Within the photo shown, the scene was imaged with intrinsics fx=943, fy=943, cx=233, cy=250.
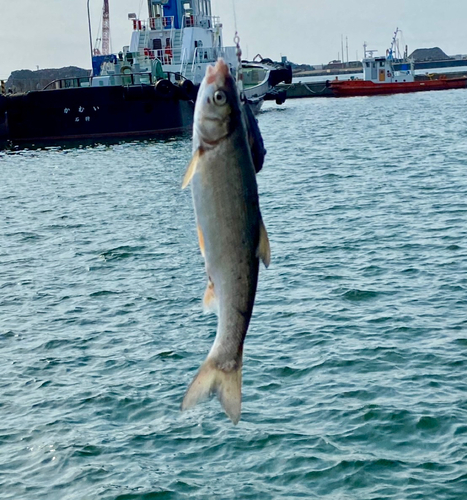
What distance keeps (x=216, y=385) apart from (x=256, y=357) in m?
9.02

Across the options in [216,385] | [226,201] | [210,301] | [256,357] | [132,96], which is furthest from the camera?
[132,96]

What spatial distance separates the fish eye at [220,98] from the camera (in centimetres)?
398

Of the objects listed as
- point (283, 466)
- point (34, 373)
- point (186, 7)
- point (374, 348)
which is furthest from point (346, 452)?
point (186, 7)

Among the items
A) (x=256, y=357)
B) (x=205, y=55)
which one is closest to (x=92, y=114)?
(x=205, y=55)

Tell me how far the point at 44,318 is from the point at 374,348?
6.14m

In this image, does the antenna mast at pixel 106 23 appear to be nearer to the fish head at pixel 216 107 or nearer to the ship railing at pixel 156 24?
the ship railing at pixel 156 24

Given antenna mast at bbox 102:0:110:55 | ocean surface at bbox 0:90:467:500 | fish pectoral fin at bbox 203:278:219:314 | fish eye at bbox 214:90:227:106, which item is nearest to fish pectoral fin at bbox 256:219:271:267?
fish pectoral fin at bbox 203:278:219:314

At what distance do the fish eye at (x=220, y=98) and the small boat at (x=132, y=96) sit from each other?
41.2 m

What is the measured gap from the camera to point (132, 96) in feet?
167

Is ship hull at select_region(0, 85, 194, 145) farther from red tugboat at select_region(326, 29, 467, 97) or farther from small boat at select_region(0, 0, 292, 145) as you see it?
red tugboat at select_region(326, 29, 467, 97)

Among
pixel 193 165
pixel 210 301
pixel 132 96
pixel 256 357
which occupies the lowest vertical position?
pixel 256 357

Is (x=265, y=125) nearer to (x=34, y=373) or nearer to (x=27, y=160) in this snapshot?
(x=27, y=160)

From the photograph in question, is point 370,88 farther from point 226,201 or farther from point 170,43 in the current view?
point 226,201

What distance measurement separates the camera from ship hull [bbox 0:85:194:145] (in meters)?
52.4
